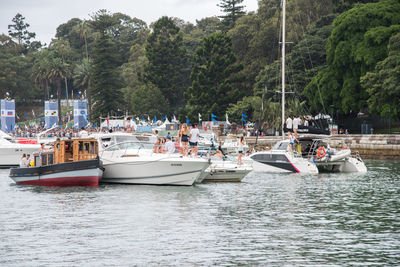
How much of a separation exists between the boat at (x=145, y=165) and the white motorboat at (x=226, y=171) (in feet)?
8.87

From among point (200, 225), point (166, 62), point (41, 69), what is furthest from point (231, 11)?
point (200, 225)

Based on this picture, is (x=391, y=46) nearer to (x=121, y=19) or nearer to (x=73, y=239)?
(x=73, y=239)

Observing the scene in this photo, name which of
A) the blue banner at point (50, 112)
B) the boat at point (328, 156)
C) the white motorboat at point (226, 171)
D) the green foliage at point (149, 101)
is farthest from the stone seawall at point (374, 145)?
the blue banner at point (50, 112)

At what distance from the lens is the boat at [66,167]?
2917 cm

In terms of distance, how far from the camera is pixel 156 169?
29.0 meters

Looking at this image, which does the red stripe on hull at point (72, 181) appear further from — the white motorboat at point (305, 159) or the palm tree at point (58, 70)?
the palm tree at point (58, 70)

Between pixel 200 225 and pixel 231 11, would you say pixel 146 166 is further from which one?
pixel 231 11

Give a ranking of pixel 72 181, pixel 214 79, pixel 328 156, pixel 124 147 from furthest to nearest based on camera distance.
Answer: pixel 214 79 < pixel 328 156 < pixel 124 147 < pixel 72 181

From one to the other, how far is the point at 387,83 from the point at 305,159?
725 inches

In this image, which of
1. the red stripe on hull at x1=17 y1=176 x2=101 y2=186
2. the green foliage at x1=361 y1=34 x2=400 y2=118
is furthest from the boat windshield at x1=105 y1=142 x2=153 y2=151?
the green foliage at x1=361 y1=34 x2=400 y2=118

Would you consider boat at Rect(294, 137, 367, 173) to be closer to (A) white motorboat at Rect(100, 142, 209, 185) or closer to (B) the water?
(B) the water

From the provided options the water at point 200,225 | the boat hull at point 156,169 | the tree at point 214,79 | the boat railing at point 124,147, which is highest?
the tree at point 214,79

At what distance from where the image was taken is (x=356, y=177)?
3509 cm

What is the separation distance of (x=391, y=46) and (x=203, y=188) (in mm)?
30476
